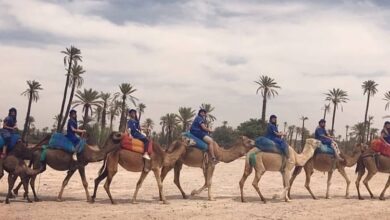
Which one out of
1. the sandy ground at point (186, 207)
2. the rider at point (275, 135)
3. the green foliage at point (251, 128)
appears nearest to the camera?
the sandy ground at point (186, 207)

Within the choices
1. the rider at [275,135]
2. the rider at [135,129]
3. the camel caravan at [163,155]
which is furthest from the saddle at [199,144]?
the rider at [275,135]

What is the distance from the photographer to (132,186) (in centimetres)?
1983

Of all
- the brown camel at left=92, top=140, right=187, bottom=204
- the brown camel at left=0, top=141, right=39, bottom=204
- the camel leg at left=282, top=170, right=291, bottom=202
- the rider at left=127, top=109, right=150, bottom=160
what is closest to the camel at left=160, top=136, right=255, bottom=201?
the brown camel at left=92, top=140, right=187, bottom=204

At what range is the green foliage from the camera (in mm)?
71188

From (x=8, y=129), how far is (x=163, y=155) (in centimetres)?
472

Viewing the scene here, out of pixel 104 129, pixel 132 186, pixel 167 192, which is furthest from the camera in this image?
pixel 104 129

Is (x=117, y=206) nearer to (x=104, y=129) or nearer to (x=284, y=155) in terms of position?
(x=284, y=155)

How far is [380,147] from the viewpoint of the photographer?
1786 centimetres

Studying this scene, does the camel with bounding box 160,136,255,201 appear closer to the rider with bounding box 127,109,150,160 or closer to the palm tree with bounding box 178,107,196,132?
the rider with bounding box 127,109,150,160

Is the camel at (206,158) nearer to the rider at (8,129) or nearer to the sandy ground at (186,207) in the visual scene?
the sandy ground at (186,207)

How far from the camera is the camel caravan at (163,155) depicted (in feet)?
48.8

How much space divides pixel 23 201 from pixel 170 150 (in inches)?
187

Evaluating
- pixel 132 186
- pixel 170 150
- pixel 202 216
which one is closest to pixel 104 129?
pixel 132 186

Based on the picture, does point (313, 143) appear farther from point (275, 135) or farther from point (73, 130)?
point (73, 130)
